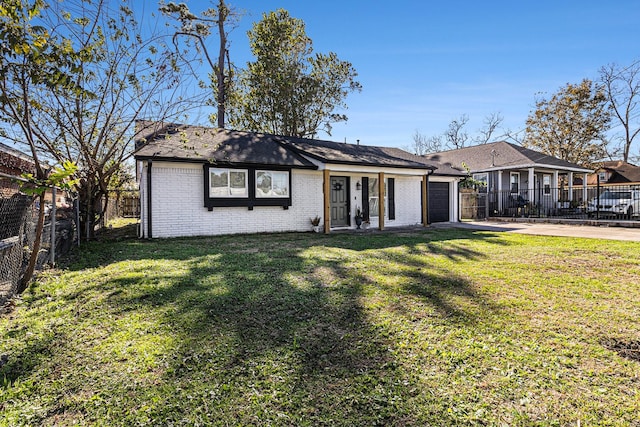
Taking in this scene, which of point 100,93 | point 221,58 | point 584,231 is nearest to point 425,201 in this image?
point 584,231

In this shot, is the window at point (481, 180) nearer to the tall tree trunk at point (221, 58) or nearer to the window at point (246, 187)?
the window at point (246, 187)

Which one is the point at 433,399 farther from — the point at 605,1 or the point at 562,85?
the point at 562,85

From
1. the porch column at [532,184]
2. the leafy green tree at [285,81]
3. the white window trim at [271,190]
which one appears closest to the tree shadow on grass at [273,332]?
the white window trim at [271,190]

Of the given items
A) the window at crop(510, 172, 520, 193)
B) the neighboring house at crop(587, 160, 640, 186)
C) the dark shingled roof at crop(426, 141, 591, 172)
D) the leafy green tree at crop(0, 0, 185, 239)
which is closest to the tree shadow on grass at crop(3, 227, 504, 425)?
the leafy green tree at crop(0, 0, 185, 239)

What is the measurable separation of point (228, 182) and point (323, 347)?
862 centimetres

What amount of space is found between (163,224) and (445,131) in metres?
38.2

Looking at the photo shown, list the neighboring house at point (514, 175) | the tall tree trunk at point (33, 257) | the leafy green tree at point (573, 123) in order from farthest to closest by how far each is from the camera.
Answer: the leafy green tree at point (573, 123), the neighboring house at point (514, 175), the tall tree trunk at point (33, 257)

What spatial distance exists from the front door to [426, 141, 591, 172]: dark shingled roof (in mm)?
12109

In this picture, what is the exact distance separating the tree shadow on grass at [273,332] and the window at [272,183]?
4.94m

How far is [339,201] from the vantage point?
521 inches

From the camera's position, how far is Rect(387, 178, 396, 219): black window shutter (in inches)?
565

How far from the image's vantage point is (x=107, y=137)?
8.48m

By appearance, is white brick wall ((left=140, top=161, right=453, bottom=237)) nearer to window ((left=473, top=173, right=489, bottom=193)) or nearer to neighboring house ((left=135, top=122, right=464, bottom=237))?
neighboring house ((left=135, top=122, right=464, bottom=237))

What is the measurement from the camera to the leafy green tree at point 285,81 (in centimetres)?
2173
